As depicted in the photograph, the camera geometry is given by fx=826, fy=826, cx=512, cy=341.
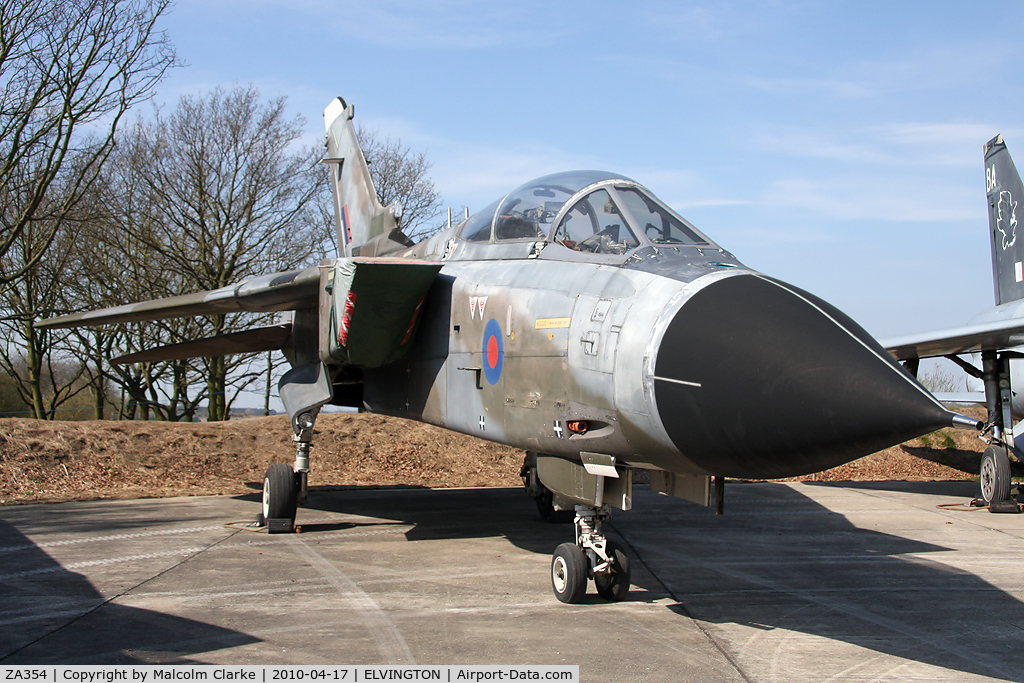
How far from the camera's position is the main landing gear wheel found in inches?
363

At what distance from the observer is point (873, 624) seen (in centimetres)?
555

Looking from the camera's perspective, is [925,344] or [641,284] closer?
[641,284]

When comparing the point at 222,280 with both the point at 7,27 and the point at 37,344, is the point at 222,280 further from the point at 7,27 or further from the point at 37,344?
the point at 7,27

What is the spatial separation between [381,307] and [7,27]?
1267 centimetres

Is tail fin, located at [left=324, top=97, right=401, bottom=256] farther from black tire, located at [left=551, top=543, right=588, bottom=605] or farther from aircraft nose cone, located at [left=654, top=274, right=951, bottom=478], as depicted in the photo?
aircraft nose cone, located at [left=654, top=274, right=951, bottom=478]

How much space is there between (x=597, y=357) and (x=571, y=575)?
1.76m

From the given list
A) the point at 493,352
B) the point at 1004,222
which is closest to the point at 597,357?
the point at 493,352

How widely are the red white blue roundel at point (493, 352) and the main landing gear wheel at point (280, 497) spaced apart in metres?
3.81

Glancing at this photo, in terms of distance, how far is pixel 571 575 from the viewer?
5875mm

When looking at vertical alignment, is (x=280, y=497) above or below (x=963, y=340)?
below

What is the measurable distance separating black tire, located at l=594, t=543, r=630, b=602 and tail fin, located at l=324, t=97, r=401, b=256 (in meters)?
6.82

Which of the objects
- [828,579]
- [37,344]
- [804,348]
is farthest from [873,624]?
[37,344]

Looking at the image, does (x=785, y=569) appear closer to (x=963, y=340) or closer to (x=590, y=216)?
(x=590, y=216)
